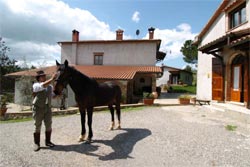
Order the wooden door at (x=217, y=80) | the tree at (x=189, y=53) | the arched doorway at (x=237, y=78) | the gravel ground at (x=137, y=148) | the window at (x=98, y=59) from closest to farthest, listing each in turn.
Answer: the gravel ground at (x=137, y=148)
the arched doorway at (x=237, y=78)
the wooden door at (x=217, y=80)
the window at (x=98, y=59)
the tree at (x=189, y=53)

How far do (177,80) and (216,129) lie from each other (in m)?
31.8

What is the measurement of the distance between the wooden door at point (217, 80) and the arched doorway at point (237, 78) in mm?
657

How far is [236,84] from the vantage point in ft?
32.0

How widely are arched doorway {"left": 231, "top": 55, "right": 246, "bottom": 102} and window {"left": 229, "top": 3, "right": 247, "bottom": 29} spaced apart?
7.54 ft

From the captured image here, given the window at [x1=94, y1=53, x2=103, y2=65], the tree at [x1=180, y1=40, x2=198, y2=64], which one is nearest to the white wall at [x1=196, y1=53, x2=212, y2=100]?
the window at [x1=94, y1=53, x2=103, y2=65]

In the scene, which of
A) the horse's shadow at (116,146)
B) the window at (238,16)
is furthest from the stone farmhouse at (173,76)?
the horse's shadow at (116,146)

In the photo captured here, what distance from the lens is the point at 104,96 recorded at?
212 inches

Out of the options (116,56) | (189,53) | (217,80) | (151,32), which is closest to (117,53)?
(116,56)

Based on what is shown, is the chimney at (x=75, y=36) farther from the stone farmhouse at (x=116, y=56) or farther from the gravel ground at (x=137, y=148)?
the gravel ground at (x=137, y=148)

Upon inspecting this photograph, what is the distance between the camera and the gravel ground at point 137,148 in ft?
11.9

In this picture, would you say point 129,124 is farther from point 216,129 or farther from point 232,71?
point 232,71

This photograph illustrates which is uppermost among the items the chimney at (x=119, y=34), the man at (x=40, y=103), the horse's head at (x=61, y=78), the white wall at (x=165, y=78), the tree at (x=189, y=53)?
the tree at (x=189, y=53)

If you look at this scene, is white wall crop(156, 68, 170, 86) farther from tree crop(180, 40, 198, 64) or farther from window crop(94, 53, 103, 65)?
window crop(94, 53, 103, 65)

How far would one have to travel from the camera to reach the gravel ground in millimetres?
3619
